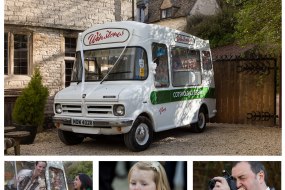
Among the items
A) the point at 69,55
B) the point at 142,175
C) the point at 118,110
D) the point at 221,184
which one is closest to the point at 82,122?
the point at 118,110

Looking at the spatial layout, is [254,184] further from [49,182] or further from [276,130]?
[49,182]

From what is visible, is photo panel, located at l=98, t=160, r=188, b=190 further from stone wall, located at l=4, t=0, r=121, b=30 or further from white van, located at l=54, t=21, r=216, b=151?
stone wall, located at l=4, t=0, r=121, b=30

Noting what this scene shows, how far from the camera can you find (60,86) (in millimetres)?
6293

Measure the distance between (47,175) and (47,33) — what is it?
122 inches

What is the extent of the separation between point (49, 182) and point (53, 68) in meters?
2.68

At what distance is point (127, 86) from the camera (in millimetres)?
4480

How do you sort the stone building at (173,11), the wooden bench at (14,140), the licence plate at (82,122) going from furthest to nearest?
the stone building at (173,11) → the licence plate at (82,122) → the wooden bench at (14,140)

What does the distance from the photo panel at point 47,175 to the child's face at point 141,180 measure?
0.43m

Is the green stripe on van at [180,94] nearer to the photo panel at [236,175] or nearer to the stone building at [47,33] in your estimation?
the photo panel at [236,175]

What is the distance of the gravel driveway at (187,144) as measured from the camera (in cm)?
441

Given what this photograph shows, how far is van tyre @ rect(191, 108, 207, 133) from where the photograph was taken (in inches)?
220

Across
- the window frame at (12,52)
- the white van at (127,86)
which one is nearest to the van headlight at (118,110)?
the white van at (127,86)

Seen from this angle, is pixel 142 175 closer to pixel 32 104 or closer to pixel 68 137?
pixel 68 137

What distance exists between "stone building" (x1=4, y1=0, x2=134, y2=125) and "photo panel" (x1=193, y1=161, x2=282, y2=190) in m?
2.65
